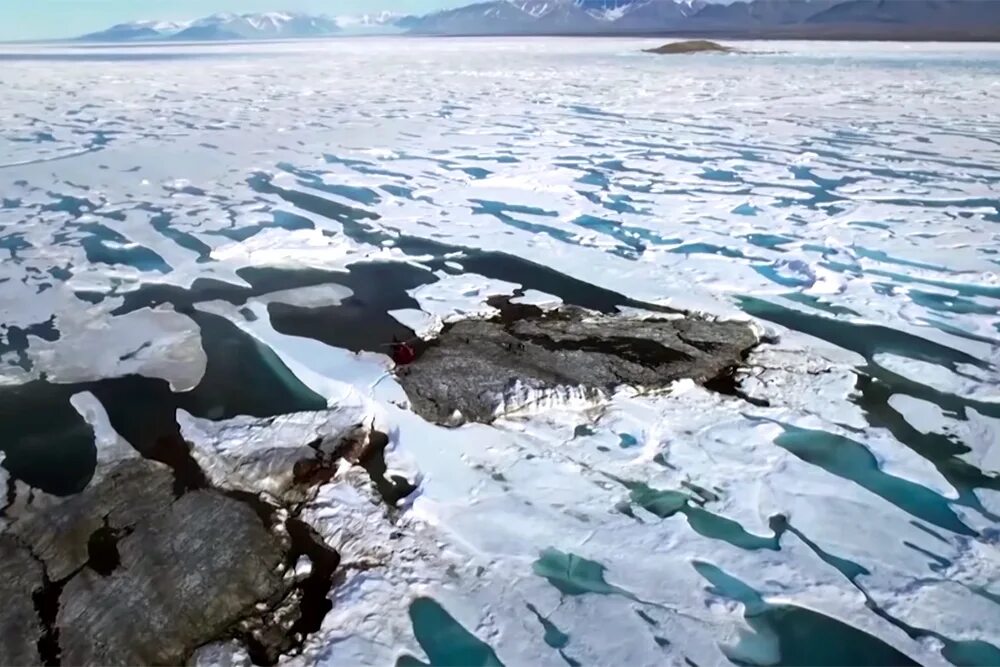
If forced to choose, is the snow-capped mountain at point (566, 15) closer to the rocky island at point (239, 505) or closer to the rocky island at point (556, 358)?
the rocky island at point (556, 358)

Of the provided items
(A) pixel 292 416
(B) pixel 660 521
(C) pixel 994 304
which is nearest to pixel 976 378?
(C) pixel 994 304

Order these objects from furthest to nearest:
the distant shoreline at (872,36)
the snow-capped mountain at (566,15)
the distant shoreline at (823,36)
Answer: the snow-capped mountain at (566,15) → the distant shoreline at (823,36) → the distant shoreline at (872,36)

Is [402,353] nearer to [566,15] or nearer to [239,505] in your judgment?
[239,505]

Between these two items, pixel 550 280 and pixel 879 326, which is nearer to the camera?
pixel 879 326

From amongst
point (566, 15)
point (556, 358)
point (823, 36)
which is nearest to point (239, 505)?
point (556, 358)

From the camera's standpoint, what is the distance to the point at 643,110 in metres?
13.9

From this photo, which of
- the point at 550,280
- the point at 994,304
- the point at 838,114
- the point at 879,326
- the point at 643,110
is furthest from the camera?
the point at 643,110

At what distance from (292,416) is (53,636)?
1.42 metres

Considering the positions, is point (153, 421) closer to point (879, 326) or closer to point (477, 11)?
point (879, 326)

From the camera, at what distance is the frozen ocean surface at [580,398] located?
2479 millimetres

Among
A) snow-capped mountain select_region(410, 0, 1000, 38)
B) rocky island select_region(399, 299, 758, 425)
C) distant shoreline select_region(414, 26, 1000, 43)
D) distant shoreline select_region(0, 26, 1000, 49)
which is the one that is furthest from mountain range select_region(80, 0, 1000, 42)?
rocky island select_region(399, 299, 758, 425)

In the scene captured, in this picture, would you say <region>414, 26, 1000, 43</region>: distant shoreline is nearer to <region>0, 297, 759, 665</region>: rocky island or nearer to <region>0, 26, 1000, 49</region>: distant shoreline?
<region>0, 26, 1000, 49</region>: distant shoreline

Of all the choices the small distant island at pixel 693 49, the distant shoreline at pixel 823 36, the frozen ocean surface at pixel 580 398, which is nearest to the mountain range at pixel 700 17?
the distant shoreline at pixel 823 36

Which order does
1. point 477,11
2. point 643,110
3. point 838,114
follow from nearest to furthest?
point 838,114 → point 643,110 → point 477,11
